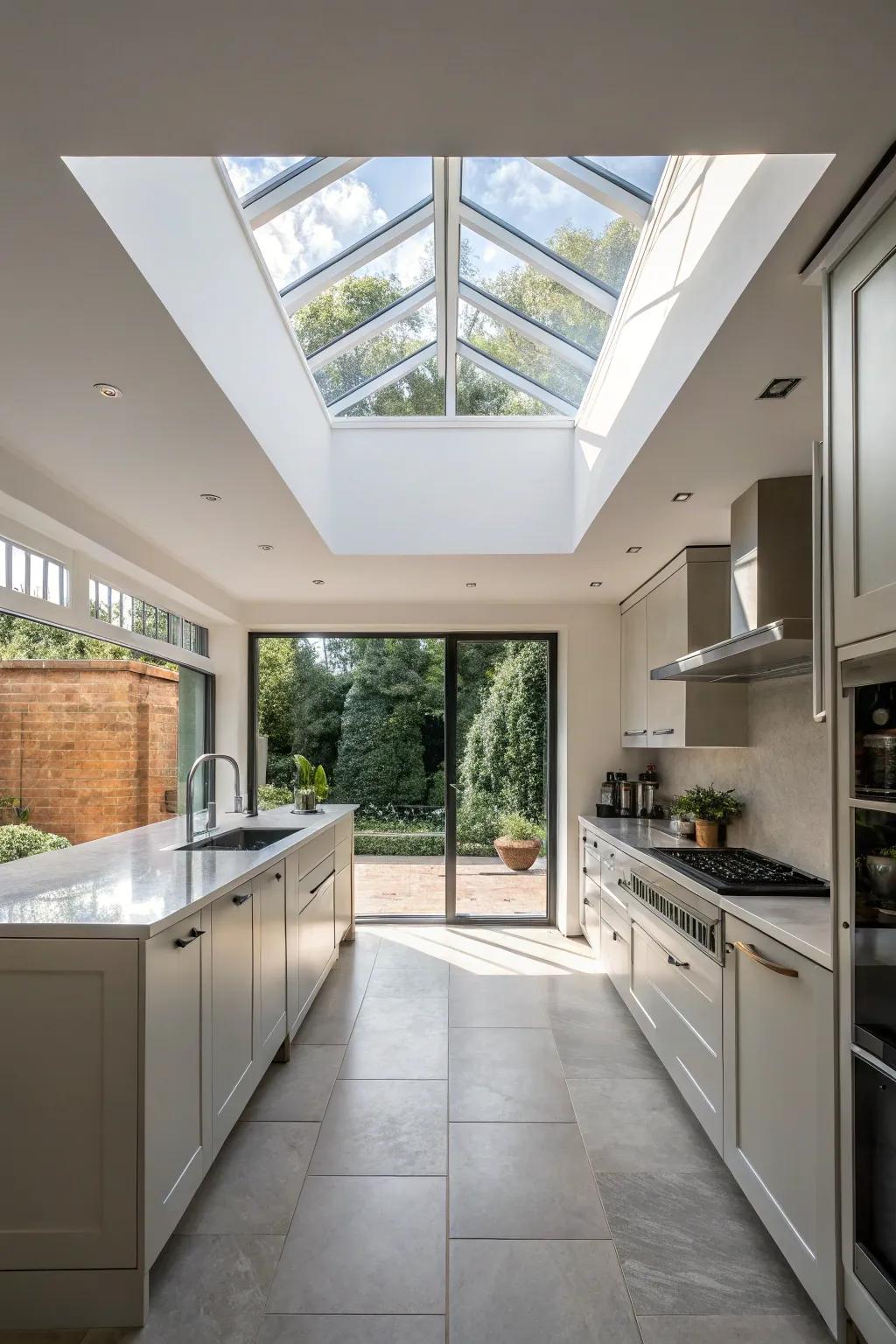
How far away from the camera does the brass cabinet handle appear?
1.92m

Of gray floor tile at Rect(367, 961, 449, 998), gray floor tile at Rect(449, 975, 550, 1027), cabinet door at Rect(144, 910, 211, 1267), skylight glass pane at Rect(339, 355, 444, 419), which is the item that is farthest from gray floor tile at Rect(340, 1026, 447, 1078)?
skylight glass pane at Rect(339, 355, 444, 419)

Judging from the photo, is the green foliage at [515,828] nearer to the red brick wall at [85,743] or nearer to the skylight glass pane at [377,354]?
the red brick wall at [85,743]

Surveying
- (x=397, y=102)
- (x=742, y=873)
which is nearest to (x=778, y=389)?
(x=397, y=102)

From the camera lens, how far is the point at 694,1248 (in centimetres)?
209

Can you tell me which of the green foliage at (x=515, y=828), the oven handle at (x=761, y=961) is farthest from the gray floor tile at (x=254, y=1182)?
the green foliage at (x=515, y=828)

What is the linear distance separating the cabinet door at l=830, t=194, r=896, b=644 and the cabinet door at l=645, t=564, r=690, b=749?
226 cm

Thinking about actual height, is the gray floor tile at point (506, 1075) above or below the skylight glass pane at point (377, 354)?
below

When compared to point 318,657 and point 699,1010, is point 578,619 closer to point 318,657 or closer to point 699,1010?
point 318,657

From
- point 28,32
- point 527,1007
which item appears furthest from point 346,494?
point 28,32

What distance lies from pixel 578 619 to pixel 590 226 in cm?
296

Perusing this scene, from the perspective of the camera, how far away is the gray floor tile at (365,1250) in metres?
1.88

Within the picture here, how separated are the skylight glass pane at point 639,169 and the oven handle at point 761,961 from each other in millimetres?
2390

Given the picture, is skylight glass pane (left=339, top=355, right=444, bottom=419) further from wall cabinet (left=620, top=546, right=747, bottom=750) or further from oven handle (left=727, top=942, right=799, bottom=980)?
oven handle (left=727, top=942, right=799, bottom=980)

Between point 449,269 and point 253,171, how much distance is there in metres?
1.12
